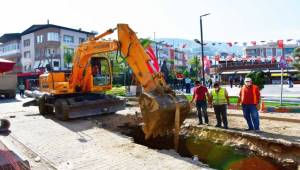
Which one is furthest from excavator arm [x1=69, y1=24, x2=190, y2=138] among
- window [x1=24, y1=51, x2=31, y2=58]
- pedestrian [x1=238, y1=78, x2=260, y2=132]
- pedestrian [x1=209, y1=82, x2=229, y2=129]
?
window [x1=24, y1=51, x2=31, y2=58]

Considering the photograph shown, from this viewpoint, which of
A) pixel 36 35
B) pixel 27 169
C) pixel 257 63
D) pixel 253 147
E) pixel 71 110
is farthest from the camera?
pixel 257 63

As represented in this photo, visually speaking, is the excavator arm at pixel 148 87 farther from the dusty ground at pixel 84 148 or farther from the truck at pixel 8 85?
the truck at pixel 8 85

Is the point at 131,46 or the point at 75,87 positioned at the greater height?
the point at 131,46

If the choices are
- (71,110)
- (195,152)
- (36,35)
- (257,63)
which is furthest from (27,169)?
(257,63)

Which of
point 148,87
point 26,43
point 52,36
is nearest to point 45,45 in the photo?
point 52,36

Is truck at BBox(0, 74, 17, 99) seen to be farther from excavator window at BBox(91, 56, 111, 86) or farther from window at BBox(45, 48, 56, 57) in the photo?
window at BBox(45, 48, 56, 57)

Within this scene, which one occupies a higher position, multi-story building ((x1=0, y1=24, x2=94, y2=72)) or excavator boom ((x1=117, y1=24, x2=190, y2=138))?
multi-story building ((x1=0, y1=24, x2=94, y2=72))

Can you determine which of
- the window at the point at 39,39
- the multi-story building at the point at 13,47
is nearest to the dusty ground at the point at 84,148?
the window at the point at 39,39

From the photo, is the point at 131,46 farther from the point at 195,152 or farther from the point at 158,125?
the point at 195,152

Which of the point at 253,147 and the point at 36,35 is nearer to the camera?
the point at 253,147

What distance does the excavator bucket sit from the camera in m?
8.90

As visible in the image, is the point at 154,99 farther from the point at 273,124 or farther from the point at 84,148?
the point at 273,124

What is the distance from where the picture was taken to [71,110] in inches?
559

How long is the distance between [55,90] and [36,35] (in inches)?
1837
